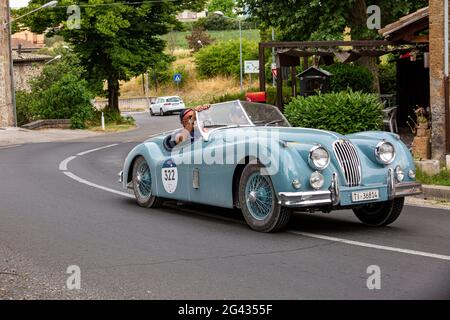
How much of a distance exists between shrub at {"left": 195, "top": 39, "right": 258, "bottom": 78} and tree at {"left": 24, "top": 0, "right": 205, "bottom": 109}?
33.9m

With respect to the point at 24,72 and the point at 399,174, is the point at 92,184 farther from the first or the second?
the point at 24,72

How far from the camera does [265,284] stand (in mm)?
6273

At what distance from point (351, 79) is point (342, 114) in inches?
422

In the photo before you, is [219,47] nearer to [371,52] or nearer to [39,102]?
[39,102]

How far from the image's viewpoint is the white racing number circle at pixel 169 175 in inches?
400

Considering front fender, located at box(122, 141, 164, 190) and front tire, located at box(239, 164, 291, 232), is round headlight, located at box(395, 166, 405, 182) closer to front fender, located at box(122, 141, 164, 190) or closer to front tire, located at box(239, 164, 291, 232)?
front tire, located at box(239, 164, 291, 232)

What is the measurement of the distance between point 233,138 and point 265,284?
3.22 metres

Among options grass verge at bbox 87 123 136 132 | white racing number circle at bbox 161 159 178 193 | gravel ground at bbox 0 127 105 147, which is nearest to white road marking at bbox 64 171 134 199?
white racing number circle at bbox 161 159 178 193

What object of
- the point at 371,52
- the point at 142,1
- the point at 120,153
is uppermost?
the point at 142,1

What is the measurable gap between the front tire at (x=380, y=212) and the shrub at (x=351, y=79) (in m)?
18.7

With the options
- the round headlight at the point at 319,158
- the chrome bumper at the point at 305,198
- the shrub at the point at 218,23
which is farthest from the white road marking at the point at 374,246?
the shrub at the point at 218,23

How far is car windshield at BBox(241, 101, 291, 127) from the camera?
1005 centimetres

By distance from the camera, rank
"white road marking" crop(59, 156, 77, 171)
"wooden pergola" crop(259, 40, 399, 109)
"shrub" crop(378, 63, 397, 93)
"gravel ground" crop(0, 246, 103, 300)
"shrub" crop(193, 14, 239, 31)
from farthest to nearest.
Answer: "shrub" crop(193, 14, 239, 31) < "shrub" crop(378, 63, 397, 93) < "wooden pergola" crop(259, 40, 399, 109) < "white road marking" crop(59, 156, 77, 171) < "gravel ground" crop(0, 246, 103, 300)
